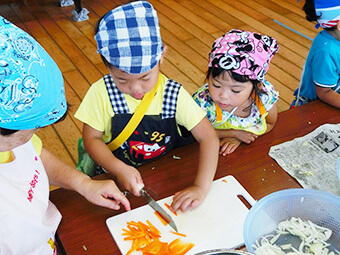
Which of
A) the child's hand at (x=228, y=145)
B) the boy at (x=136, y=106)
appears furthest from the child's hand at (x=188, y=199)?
the child's hand at (x=228, y=145)

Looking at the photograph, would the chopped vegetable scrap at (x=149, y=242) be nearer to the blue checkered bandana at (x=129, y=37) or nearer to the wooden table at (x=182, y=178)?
the wooden table at (x=182, y=178)

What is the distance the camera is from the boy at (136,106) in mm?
1039

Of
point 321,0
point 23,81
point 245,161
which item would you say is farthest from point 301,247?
point 321,0

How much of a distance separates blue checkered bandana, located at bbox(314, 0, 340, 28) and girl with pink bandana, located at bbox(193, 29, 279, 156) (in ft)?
0.87

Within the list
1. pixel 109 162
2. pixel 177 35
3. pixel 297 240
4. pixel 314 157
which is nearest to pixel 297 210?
pixel 297 240

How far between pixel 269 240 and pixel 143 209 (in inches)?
13.6

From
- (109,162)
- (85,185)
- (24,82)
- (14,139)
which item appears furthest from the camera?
(109,162)

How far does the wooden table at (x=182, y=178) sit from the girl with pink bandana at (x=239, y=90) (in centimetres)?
5

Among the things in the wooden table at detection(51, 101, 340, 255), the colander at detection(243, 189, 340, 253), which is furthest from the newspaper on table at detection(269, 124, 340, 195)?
the colander at detection(243, 189, 340, 253)

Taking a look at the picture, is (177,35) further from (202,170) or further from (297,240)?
(297,240)

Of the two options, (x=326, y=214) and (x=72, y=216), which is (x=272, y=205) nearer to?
(x=326, y=214)

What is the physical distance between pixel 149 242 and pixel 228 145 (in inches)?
17.7

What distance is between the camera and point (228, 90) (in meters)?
1.33

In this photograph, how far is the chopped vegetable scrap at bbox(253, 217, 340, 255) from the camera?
2.85ft
